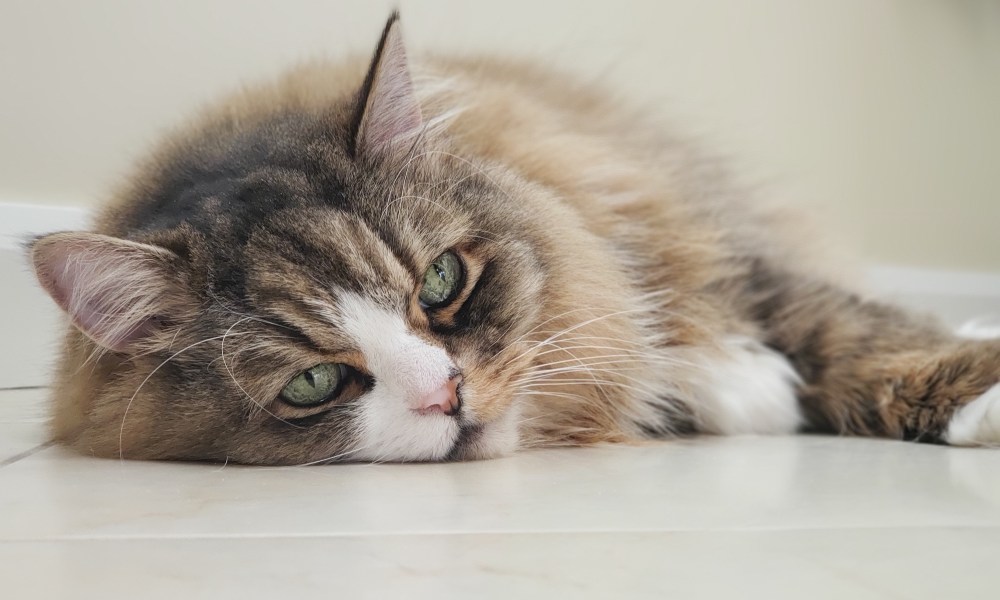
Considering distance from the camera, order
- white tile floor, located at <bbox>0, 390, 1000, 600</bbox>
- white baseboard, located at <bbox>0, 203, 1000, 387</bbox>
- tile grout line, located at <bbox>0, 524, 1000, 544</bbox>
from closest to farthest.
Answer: white tile floor, located at <bbox>0, 390, 1000, 600</bbox>
tile grout line, located at <bbox>0, 524, 1000, 544</bbox>
white baseboard, located at <bbox>0, 203, 1000, 387</bbox>

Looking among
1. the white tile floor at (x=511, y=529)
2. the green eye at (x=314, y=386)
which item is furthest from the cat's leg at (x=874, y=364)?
the green eye at (x=314, y=386)

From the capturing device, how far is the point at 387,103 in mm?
1358

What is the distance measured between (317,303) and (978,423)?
3.40ft

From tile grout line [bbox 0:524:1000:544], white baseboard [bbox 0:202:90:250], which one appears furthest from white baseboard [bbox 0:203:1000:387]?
tile grout line [bbox 0:524:1000:544]

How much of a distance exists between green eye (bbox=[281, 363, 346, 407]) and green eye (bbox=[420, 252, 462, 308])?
157 mm

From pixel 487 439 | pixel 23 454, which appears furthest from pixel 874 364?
pixel 23 454

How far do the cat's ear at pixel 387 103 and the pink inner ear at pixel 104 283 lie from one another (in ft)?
1.15

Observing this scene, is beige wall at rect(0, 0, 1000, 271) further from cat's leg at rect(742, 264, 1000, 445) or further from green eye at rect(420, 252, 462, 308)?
green eye at rect(420, 252, 462, 308)

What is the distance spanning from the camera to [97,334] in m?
1.28

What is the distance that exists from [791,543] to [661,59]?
88.0 inches

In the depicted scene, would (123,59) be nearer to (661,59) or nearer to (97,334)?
(97,334)

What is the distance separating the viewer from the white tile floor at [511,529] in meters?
0.70

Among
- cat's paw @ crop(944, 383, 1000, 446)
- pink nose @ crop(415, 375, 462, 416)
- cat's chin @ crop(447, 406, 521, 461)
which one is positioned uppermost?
cat's paw @ crop(944, 383, 1000, 446)

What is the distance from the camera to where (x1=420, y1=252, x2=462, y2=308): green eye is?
1.24 metres
